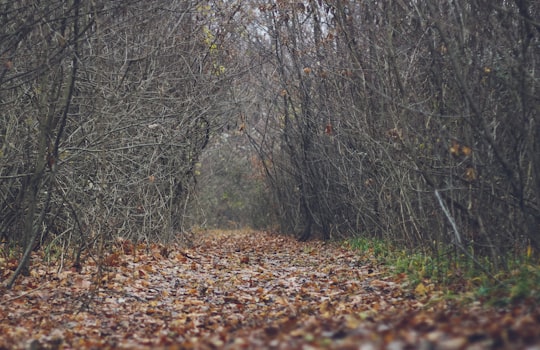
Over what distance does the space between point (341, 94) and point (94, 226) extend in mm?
6365

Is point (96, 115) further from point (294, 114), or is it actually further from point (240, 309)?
point (294, 114)

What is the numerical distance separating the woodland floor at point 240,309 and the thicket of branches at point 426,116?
1165 millimetres

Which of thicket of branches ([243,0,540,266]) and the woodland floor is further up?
thicket of branches ([243,0,540,266])

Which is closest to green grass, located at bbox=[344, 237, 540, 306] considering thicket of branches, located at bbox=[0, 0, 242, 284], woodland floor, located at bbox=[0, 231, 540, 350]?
woodland floor, located at bbox=[0, 231, 540, 350]

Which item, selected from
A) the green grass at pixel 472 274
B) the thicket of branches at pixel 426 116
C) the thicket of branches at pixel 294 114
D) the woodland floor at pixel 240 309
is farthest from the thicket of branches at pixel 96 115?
the green grass at pixel 472 274

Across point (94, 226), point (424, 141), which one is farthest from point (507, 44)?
point (94, 226)

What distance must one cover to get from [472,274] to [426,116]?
252 centimetres

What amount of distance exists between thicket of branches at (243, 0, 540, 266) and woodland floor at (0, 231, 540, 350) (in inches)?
45.9

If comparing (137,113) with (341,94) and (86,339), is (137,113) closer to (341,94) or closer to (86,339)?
(341,94)

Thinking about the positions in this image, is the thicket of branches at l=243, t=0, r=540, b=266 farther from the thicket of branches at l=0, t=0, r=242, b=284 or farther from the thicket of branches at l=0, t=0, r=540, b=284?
the thicket of branches at l=0, t=0, r=242, b=284

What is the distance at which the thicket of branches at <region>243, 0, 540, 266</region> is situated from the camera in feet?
23.9

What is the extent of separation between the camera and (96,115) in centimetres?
1017

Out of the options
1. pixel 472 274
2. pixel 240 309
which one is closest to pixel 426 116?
pixel 472 274

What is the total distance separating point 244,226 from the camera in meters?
27.6
